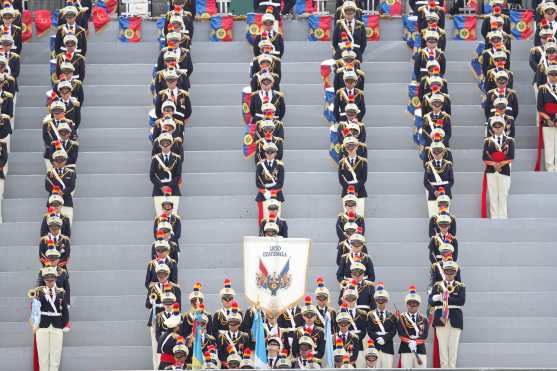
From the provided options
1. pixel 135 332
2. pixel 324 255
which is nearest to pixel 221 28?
pixel 324 255

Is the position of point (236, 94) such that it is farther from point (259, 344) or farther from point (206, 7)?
point (259, 344)

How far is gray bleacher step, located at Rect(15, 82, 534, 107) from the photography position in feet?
132

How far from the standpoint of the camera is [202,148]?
3912cm

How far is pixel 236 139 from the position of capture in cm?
3922

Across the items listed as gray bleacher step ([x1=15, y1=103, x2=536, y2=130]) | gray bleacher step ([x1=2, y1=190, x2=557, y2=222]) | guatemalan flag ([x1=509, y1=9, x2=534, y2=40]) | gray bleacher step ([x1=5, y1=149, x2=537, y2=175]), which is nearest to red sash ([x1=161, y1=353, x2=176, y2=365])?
gray bleacher step ([x1=2, y1=190, x2=557, y2=222])

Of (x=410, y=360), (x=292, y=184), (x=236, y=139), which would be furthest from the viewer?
(x=236, y=139)

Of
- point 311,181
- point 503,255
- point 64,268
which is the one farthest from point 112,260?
point 503,255

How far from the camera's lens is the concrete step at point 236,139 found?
1540 inches

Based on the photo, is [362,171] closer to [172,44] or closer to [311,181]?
[311,181]

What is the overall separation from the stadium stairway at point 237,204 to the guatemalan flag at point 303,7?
106 cm

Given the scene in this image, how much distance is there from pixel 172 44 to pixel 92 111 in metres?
2.07

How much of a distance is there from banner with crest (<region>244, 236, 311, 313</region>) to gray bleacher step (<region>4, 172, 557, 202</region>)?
518 centimetres

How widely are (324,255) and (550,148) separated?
15.7 feet

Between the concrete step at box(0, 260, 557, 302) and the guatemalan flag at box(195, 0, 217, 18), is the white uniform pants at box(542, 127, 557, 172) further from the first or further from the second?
the guatemalan flag at box(195, 0, 217, 18)
